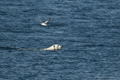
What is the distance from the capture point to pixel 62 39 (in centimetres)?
9006

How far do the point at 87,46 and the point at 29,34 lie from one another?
9.85 m

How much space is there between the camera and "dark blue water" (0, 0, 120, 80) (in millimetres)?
74188

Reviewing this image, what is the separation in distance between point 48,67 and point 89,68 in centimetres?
410

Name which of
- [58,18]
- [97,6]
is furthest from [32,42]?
[97,6]

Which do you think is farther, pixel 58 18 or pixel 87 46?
pixel 58 18

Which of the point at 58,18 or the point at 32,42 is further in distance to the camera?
the point at 58,18

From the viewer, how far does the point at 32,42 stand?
8819 centimetres

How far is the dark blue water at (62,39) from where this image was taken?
243 feet

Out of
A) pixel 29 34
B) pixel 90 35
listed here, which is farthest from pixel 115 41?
pixel 29 34

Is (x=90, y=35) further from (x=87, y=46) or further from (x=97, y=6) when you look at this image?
(x=97, y=6)

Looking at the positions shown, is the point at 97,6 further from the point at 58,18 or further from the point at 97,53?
the point at 97,53

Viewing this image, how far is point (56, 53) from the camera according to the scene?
8306cm

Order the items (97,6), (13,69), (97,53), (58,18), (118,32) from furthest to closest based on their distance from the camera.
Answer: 1. (97,6)
2. (58,18)
3. (118,32)
4. (97,53)
5. (13,69)

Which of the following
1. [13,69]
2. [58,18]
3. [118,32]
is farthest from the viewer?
[58,18]
